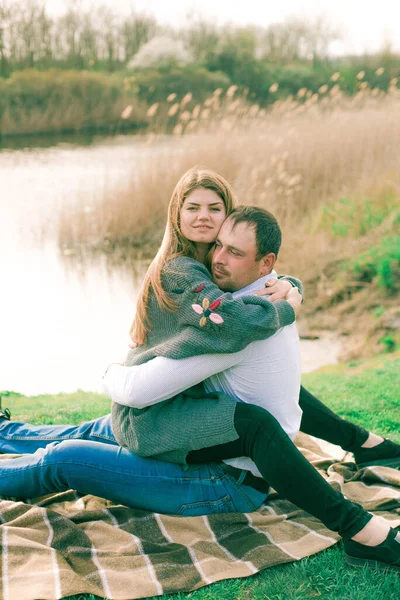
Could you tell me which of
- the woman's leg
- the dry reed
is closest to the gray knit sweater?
the woman's leg

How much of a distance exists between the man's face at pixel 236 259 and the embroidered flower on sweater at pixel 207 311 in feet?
0.81

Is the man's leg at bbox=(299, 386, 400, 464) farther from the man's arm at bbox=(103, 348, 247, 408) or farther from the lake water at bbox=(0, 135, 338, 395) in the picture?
the lake water at bbox=(0, 135, 338, 395)

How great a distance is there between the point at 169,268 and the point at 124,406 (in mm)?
545

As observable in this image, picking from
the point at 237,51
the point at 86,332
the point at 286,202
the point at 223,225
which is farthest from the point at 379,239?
the point at 237,51

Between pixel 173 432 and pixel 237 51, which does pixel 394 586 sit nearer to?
pixel 173 432

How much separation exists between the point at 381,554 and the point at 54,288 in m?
7.27

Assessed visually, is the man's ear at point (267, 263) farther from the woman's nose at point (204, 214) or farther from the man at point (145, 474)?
the woman's nose at point (204, 214)

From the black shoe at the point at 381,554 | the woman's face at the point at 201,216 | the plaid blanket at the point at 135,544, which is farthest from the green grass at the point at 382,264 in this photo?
the black shoe at the point at 381,554

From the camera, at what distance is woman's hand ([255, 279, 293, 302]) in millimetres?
2586

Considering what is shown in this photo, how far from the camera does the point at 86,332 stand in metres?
7.52

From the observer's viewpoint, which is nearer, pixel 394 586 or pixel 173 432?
pixel 394 586

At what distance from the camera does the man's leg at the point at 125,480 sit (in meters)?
2.53

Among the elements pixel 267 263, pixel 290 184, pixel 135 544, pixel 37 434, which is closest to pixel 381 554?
pixel 135 544

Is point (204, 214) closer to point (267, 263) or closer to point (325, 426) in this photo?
point (267, 263)
